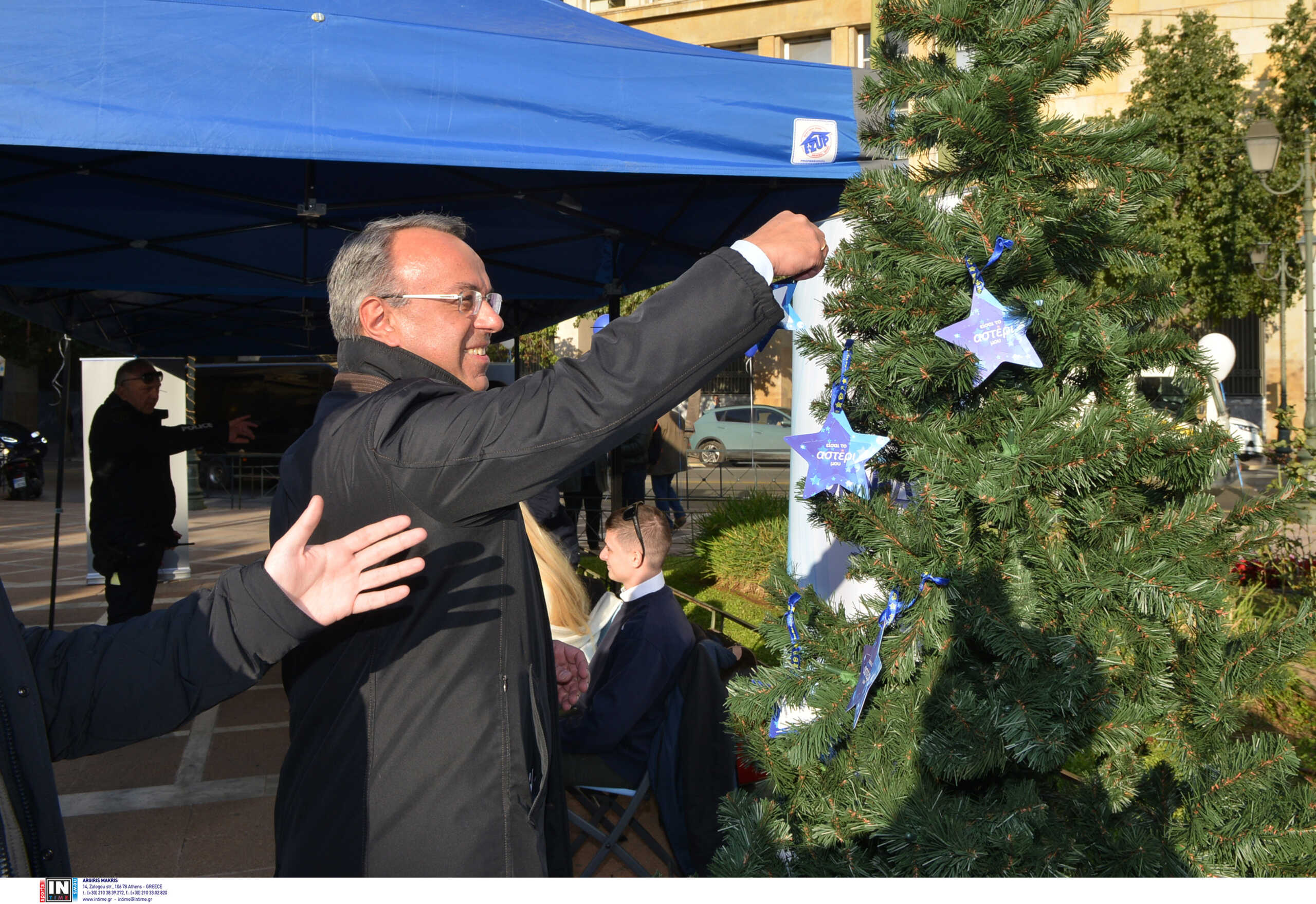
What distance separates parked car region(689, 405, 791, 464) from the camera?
73.4 feet

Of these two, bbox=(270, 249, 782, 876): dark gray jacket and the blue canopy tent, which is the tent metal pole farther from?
bbox=(270, 249, 782, 876): dark gray jacket

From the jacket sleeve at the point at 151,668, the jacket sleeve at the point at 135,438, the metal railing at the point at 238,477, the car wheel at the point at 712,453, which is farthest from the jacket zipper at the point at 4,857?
the car wheel at the point at 712,453

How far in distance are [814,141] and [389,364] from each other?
184 centimetres

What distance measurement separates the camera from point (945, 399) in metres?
2.05

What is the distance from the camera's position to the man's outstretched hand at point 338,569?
133 centimetres

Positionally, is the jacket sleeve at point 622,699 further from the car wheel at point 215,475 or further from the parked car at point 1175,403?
the car wheel at point 215,475

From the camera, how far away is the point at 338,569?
1.34 meters

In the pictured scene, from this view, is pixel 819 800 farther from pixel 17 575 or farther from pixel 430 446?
pixel 17 575

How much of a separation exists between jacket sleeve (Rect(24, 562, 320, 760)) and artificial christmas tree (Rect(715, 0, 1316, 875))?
1164mm

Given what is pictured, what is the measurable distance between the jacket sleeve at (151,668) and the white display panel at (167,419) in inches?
265

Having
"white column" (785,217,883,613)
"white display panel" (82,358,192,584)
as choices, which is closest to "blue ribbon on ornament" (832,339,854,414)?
"white column" (785,217,883,613)

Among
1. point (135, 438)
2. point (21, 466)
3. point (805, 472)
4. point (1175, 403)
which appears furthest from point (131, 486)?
point (21, 466)

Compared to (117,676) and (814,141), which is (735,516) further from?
(117,676)

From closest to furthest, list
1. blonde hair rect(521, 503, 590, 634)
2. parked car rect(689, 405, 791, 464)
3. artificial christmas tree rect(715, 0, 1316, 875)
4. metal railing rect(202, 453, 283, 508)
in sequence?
artificial christmas tree rect(715, 0, 1316, 875) → blonde hair rect(521, 503, 590, 634) → metal railing rect(202, 453, 283, 508) → parked car rect(689, 405, 791, 464)
